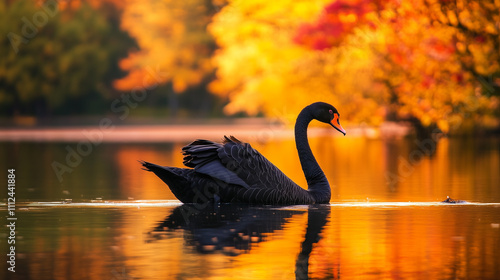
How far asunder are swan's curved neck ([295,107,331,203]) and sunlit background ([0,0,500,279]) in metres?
0.36

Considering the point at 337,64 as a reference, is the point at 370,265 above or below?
below

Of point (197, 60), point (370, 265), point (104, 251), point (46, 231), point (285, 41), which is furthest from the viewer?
point (197, 60)

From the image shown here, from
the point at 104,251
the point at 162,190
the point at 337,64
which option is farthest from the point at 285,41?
the point at 104,251

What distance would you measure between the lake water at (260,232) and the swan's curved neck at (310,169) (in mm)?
267

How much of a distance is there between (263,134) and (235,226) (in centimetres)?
3400

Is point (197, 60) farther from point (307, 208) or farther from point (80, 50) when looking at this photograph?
point (307, 208)

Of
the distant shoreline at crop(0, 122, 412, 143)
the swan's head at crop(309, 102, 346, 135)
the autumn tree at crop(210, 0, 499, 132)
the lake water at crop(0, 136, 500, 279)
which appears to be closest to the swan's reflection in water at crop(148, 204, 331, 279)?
the lake water at crop(0, 136, 500, 279)

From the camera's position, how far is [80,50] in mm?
62438

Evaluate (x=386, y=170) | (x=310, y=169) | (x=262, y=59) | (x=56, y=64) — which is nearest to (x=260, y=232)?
(x=310, y=169)

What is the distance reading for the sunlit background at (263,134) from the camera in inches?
356

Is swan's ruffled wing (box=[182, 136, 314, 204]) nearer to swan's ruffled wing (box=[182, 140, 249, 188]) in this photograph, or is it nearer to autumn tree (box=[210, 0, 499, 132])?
swan's ruffled wing (box=[182, 140, 249, 188])

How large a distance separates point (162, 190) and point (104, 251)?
7433 millimetres
